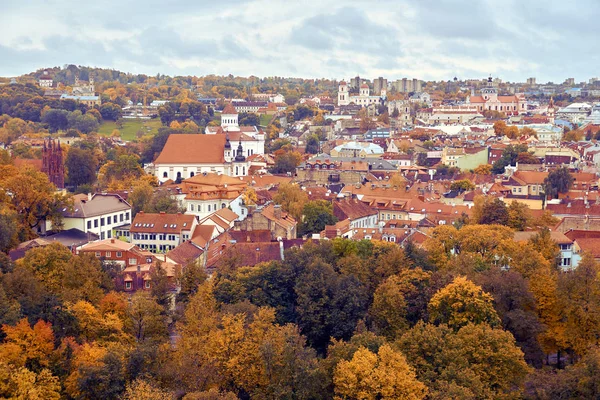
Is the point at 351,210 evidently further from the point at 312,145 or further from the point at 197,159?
the point at 312,145

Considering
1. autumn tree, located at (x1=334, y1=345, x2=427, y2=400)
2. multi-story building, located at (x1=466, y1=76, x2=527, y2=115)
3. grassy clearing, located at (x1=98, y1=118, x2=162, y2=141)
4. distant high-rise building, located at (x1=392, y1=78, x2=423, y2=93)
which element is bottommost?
autumn tree, located at (x1=334, y1=345, x2=427, y2=400)

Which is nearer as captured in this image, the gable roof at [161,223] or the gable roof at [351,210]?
the gable roof at [161,223]

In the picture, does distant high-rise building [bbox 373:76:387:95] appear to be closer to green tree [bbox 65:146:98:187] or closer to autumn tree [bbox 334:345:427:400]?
green tree [bbox 65:146:98:187]

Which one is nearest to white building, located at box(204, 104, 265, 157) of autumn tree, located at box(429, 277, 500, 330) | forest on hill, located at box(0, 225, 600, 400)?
forest on hill, located at box(0, 225, 600, 400)

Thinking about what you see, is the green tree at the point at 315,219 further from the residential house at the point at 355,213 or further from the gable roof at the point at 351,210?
the gable roof at the point at 351,210

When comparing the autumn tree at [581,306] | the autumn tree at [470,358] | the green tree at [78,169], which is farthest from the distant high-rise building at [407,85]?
the autumn tree at [470,358]
